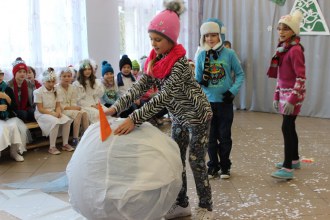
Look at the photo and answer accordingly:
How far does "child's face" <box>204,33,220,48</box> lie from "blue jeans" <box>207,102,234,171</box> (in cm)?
47

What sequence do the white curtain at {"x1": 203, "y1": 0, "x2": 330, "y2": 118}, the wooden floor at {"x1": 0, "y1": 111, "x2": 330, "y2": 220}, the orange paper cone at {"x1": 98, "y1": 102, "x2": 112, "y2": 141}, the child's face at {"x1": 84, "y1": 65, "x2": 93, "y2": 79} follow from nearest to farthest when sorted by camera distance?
the orange paper cone at {"x1": 98, "y1": 102, "x2": 112, "y2": 141} → the wooden floor at {"x1": 0, "y1": 111, "x2": 330, "y2": 220} → the child's face at {"x1": 84, "y1": 65, "x2": 93, "y2": 79} → the white curtain at {"x1": 203, "y1": 0, "x2": 330, "y2": 118}

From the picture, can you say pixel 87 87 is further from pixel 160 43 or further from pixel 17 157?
pixel 160 43

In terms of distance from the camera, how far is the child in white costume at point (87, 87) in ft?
15.4

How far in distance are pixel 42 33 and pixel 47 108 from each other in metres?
1.58

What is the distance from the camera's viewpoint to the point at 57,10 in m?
5.51

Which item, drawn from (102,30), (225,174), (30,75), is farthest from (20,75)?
(225,174)

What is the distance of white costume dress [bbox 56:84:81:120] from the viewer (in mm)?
4449

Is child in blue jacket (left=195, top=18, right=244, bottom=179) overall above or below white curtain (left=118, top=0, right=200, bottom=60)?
below

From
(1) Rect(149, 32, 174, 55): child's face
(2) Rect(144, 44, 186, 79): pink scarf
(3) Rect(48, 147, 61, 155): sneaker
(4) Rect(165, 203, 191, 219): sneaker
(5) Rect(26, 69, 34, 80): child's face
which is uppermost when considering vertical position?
(1) Rect(149, 32, 174, 55): child's face

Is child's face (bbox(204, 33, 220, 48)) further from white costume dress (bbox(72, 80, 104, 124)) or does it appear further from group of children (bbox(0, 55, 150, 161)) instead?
white costume dress (bbox(72, 80, 104, 124))

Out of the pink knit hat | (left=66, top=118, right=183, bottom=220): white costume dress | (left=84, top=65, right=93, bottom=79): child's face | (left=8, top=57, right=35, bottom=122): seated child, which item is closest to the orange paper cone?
(left=66, top=118, right=183, bottom=220): white costume dress

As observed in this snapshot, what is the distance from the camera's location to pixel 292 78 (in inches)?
119

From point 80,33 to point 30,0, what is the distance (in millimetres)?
901

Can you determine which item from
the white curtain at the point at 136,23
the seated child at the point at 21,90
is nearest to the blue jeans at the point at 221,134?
the seated child at the point at 21,90
